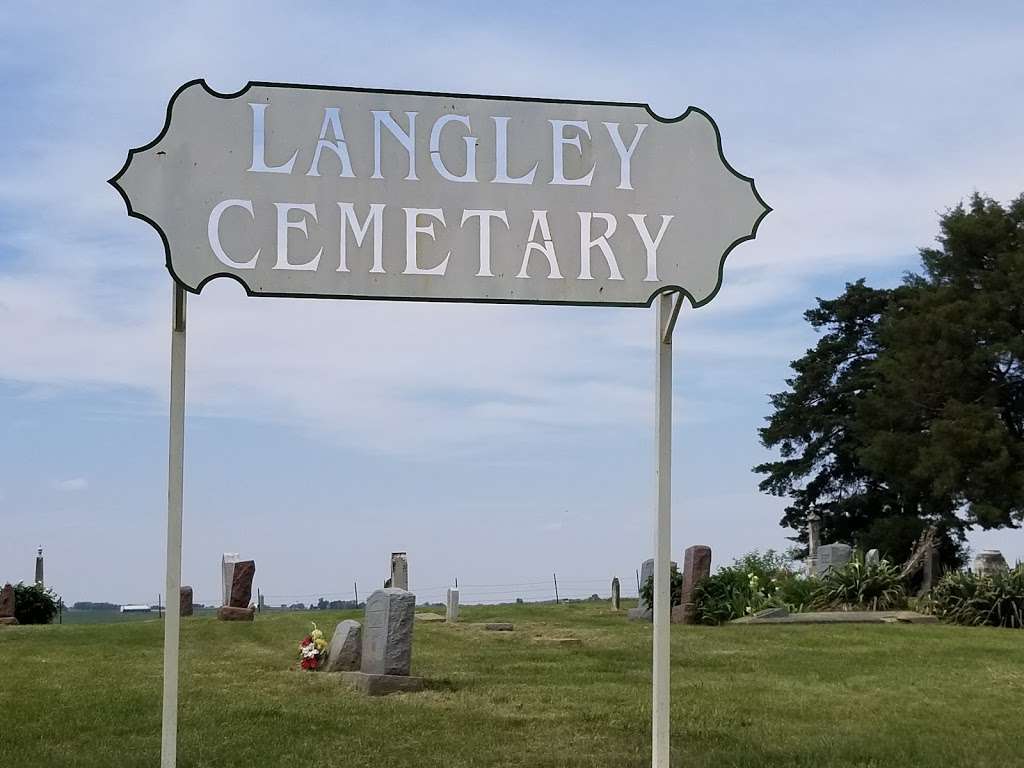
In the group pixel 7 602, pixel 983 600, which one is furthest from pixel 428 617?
pixel 983 600

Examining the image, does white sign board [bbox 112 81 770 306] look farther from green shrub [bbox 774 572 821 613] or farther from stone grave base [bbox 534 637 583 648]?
green shrub [bbox 774 572 821 613]

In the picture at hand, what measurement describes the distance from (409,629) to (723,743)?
4.08 metres

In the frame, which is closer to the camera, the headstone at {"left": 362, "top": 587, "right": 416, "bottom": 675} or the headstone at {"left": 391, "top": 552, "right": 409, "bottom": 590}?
the headstone at {"left": 362, "top": 587, "right": 416, "bottom": 675}

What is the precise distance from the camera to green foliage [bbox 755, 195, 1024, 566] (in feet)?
113

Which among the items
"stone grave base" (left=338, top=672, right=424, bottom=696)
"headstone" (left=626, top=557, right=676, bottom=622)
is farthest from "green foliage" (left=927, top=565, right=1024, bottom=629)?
"stone grave base" (left=338, top=672, right=424, bottom=696)

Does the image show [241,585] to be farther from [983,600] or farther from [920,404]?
[920,404]

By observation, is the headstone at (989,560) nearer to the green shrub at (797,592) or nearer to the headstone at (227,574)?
the green shrub at (797,592)

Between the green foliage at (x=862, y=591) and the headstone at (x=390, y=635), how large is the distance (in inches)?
510

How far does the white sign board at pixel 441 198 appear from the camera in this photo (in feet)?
23.6

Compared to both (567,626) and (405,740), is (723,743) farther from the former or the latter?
(567,626)

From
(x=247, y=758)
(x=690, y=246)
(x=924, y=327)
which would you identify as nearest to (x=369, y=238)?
(x=690, y=246)

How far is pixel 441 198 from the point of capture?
24.3 feet

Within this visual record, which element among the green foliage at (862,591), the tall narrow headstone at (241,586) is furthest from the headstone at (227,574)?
the green foliage at (862,591)

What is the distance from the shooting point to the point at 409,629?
40.4ft
